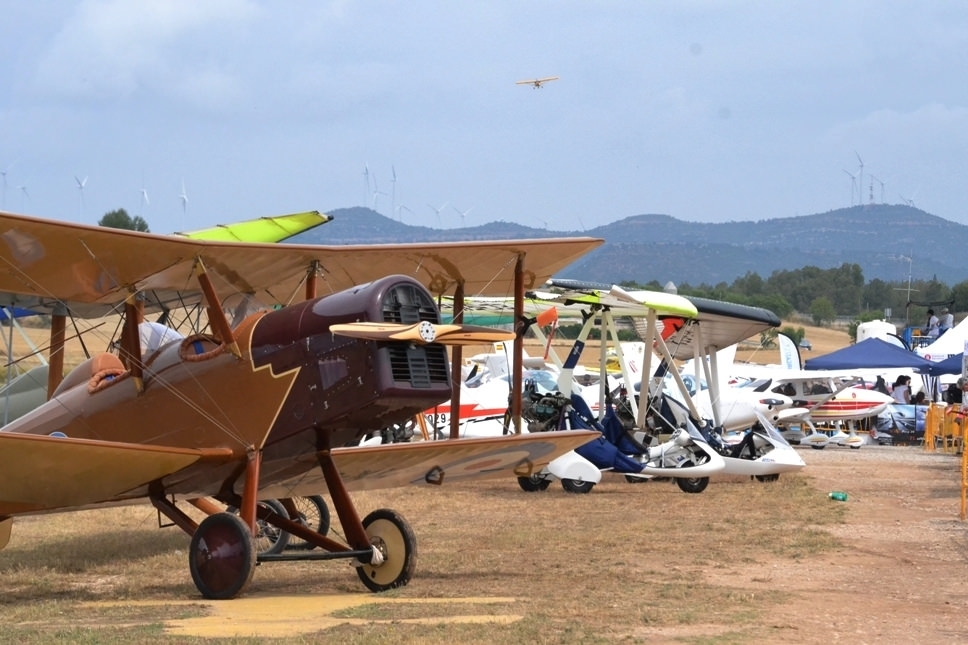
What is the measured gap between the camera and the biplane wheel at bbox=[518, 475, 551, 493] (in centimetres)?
1647

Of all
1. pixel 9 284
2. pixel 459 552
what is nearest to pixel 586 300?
pixel 459 552

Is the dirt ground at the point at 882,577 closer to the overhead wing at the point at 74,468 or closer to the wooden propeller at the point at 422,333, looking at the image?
the wooden propeller at the point at 422,333

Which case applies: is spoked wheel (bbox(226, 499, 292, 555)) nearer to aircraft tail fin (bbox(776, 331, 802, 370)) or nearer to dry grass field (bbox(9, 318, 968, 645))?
dry grass field (bbox(9, 318, 968, 645))

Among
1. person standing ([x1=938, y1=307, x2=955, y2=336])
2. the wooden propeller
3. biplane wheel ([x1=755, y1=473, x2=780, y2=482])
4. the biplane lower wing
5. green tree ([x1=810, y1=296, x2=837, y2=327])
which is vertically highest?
the wooden propeller

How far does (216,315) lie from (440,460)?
6.69 ft

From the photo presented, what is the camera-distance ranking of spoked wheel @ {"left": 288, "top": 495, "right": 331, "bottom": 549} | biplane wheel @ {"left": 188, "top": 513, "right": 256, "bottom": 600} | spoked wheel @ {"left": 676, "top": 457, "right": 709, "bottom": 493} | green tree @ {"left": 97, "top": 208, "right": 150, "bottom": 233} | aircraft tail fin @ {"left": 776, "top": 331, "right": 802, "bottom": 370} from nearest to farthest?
biplane wheel @ {"left": 188, "top": 513, "right": 256, "bottom": 600} → spoked wheel @ {"left": 288, "top": 495, "right": 331, "bottom": 549} → spoked wheel @ {"left": 676, "top": 457, "right": 709, "bottom": 493} → aircraft tail fin @ {"left": 776, "top": 331, "right": 802, "bottom": 370} → green tree @ {"left": 97, "top": 208, "right": 150, "bottom": 233}

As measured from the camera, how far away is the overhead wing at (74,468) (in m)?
7.85

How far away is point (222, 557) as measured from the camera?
26.7 ft

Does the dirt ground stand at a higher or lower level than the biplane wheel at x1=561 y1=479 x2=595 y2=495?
higher

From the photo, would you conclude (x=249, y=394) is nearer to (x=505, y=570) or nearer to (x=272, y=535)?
(x=505, y=570)

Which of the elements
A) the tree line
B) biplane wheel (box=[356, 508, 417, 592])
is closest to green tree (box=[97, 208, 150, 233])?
the tree line

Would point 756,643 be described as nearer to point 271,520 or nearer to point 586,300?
point 271,520

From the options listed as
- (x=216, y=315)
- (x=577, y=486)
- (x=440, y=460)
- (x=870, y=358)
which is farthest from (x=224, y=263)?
(x=870, y=358)

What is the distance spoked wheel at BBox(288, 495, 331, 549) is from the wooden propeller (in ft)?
11.9
